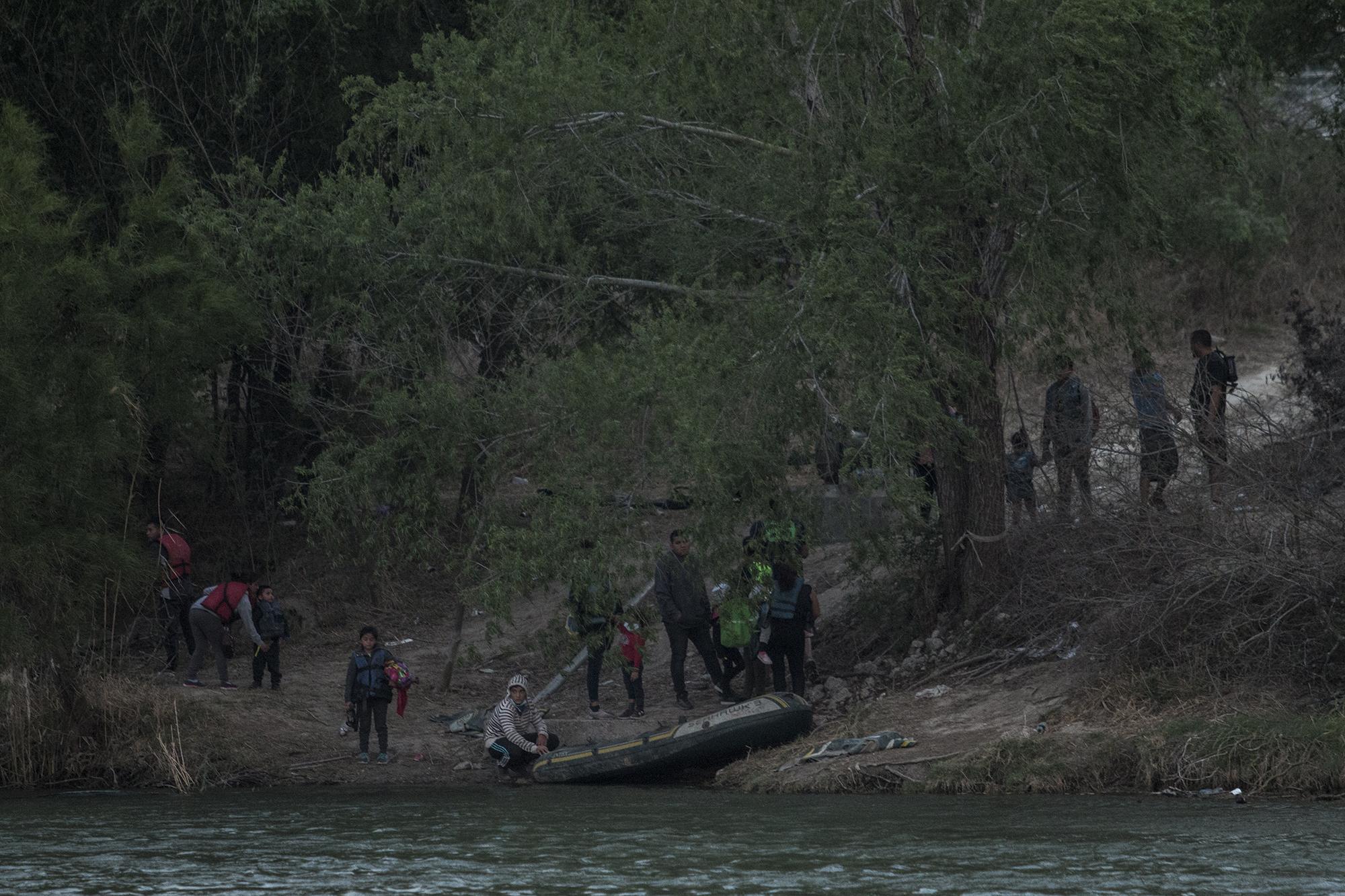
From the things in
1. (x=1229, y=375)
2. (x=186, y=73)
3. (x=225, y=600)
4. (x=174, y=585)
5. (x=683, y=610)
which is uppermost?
(x=186, y=73)

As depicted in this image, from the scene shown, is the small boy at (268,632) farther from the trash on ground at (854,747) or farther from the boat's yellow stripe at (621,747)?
the trash on ground at (854,747)

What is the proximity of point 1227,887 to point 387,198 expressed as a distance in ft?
39.4

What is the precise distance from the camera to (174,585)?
20625 millimetres

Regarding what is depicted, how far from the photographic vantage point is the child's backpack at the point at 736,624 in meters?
17.7

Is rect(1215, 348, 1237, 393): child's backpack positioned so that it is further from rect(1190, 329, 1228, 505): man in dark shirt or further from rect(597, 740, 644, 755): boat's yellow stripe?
rect(597, 740, 644, 755): boat's yellow stripe

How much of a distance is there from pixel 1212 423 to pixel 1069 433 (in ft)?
5.29

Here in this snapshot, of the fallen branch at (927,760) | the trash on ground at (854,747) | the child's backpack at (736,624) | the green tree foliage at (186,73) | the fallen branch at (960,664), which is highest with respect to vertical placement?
the green tree foliage at (186,73)

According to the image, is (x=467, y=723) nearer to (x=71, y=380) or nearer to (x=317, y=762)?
(x=317, y=762)

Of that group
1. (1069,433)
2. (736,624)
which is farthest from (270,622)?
(1069,433)

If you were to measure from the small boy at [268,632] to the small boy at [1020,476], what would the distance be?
313 inches

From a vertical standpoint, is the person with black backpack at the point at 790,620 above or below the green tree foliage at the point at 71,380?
below

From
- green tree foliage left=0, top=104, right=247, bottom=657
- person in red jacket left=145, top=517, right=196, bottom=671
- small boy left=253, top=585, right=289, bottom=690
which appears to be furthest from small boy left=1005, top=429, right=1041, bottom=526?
person in red jacket left=145, top=517, right=196, bottom=671

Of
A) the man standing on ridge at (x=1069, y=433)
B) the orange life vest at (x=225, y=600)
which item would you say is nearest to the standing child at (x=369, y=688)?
the orange life vest at (x=225, y=600)

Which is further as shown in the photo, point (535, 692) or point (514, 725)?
point (535, 692)
